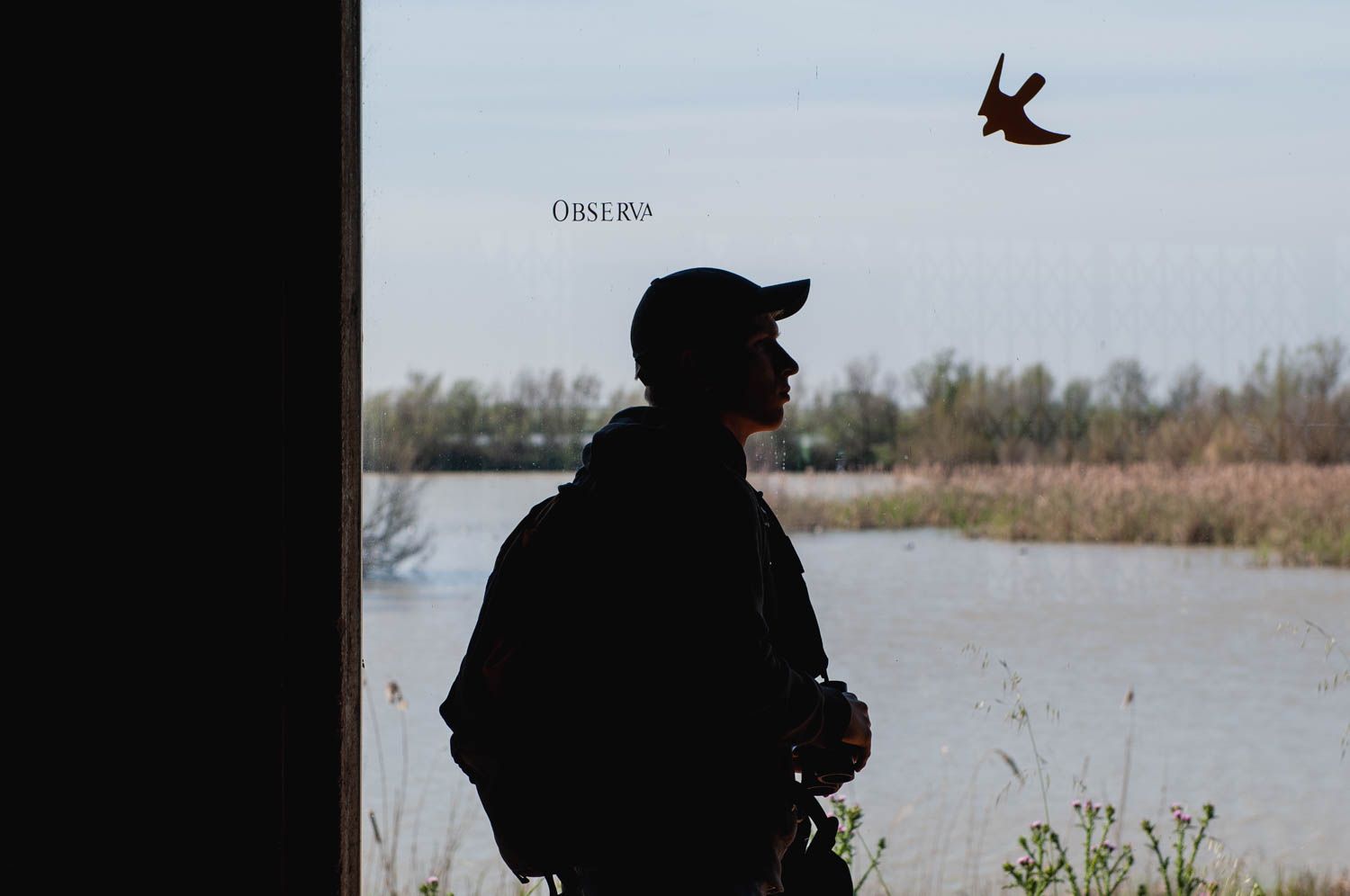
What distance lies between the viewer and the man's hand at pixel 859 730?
106 cm

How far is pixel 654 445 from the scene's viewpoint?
40.5 inches

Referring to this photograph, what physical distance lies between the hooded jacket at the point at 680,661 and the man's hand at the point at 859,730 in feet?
0.05

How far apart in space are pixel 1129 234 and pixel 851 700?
90cm

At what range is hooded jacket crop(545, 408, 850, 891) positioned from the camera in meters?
0.99

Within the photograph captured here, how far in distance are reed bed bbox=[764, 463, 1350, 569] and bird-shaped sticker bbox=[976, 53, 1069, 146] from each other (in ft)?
1.47

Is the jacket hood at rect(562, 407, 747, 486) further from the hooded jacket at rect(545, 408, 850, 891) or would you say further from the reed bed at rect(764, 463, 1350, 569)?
the reed bed at rect(764, 463, 1350, 569)

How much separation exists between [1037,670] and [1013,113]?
2.43ft

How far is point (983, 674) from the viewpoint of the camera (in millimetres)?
1725

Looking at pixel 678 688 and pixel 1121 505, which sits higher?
pixel 1121 505

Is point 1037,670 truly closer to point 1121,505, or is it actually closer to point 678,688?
point 1121,505
